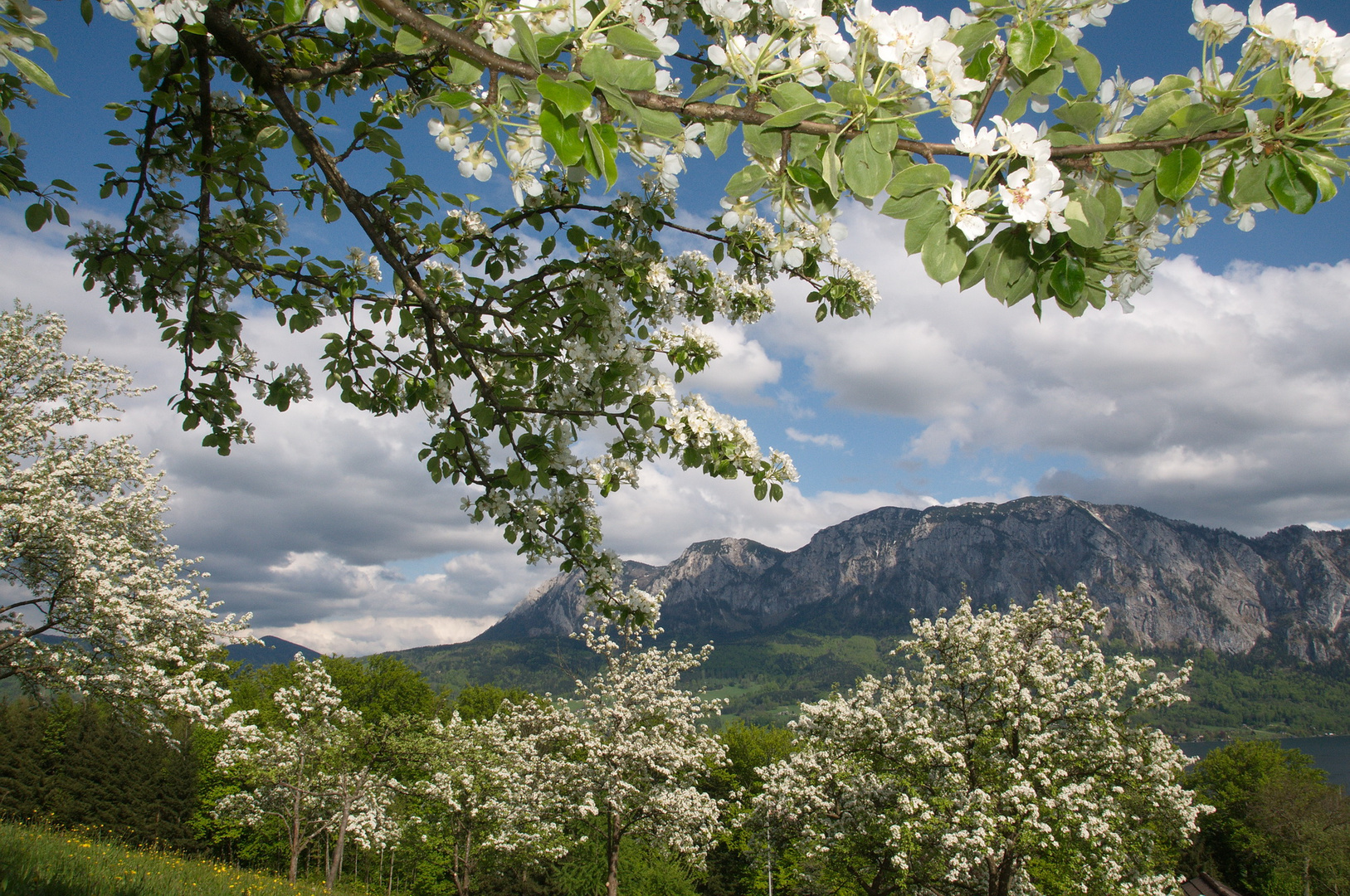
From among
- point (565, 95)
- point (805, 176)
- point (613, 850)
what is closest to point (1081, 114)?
point (805, 176)

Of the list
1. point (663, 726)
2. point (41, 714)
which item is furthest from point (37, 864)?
point (41, 714)

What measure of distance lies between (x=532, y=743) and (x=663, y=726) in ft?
15.8

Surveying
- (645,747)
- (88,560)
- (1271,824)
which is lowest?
(1271,824)

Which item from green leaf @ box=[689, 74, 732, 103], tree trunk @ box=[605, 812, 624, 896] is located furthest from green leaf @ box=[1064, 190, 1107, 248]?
tree trunk @ box=[605, 812, 624, 896]

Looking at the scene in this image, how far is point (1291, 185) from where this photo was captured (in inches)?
52.4

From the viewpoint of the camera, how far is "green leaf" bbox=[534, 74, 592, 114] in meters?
1.16

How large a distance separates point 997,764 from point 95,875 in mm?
14415

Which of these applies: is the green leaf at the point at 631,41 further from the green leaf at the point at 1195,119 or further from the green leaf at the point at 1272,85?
the green leaf at the point at 1272,85

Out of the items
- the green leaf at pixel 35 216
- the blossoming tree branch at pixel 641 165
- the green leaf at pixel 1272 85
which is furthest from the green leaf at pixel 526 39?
the green leaf at pixel 35 216

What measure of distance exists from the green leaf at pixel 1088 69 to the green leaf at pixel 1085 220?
0.33 m

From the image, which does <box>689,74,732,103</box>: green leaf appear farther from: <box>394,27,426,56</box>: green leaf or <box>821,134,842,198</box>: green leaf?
<box>394,27,426,56</box>: green leaf

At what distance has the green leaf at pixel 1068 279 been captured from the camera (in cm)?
145

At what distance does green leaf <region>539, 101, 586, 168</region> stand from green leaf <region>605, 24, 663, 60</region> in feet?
0.60

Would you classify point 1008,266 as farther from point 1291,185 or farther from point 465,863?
point 465,863
